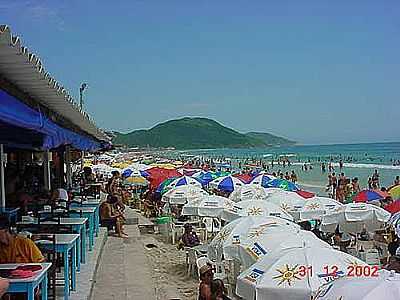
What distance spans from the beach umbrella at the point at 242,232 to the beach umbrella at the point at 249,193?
7733mm

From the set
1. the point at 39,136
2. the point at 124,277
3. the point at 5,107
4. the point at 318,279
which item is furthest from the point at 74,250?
the point at 5,107

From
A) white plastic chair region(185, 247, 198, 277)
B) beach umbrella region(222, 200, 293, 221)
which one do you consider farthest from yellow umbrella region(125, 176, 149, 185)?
white plastic chair region(185, 247, 198, 277)

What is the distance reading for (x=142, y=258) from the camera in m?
11.6

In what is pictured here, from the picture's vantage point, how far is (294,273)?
628 centimetres

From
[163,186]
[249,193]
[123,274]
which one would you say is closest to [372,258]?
[123,274]

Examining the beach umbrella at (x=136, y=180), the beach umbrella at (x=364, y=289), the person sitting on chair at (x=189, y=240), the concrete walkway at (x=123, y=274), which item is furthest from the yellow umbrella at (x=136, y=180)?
the beach umbrella at (x=364, y=289)

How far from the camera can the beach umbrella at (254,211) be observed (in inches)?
502

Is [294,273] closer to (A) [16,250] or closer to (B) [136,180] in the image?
(A) [16,250]

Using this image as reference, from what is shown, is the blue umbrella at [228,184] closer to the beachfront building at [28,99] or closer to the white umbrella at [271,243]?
the beachfront building at [28,99]

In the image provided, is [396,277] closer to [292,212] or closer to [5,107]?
[5,107]

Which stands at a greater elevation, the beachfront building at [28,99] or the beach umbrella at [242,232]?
the beachfront building at [28,99]

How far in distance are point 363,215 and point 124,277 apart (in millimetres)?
5758

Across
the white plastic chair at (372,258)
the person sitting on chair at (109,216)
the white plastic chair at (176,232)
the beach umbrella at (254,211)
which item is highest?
the beach umbrella at (254,211)

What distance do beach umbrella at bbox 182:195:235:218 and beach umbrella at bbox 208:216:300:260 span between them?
4958mm
